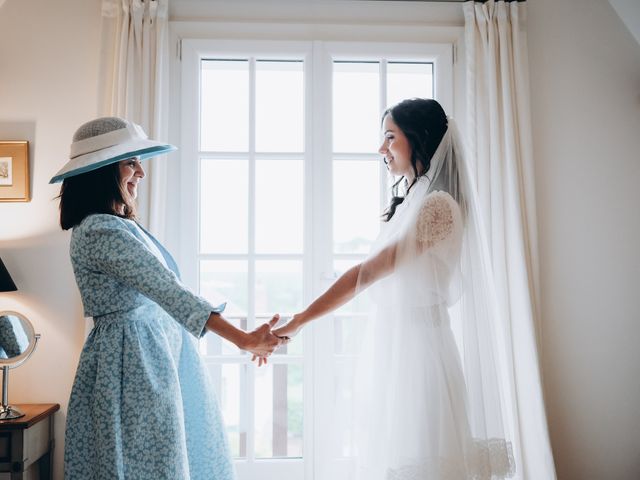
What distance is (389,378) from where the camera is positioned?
1523 mm

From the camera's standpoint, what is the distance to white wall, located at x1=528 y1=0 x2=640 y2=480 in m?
2.41

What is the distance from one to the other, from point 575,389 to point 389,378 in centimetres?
142

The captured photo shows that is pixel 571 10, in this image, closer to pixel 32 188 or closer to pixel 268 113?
pixel 268 113

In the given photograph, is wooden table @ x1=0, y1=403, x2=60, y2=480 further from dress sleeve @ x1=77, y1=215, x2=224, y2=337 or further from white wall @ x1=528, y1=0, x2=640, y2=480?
white wall @ x1=528, y1=0, x2=640, y2=480

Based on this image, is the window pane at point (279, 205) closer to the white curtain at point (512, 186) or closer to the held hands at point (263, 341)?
the held hands at point (263, 341)

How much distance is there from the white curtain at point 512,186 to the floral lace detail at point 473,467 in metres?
0.77

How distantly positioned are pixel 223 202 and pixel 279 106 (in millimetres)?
577

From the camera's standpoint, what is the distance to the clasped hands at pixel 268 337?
5.54ft

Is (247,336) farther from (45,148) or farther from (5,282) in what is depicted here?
(45,148)

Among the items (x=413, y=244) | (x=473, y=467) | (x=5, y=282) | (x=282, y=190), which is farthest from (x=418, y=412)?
(x=5, y=282)

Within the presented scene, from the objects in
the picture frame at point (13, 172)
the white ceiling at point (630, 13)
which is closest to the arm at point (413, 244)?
the picture frame at point (13, 172)

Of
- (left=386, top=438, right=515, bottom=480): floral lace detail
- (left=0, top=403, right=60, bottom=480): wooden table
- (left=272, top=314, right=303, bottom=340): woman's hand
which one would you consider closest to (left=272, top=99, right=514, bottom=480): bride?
(left=386, top=438, right=515, bottom=480): floral lace detail

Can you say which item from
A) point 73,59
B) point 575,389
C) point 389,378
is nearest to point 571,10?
point 575,389

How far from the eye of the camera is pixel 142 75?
7.55 ft
